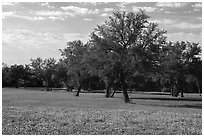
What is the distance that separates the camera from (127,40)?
42.4 meters

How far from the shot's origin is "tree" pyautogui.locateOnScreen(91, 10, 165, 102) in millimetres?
41094

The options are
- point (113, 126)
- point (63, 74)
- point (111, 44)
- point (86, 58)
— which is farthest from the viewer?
point (63, 74)

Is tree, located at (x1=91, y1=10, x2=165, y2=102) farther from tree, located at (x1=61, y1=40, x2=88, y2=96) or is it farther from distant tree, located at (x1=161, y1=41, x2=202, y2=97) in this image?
distant tree, located at (x1=161, y1=41, x2=202, y2=97)

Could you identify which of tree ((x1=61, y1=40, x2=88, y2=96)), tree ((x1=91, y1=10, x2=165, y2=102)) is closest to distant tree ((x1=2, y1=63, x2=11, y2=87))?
tree ((x1=61, y1=40, x2=88, y2=96))

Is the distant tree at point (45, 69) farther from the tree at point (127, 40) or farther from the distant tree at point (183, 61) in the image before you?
the tree at point (127, 40)

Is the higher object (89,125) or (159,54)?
(159,54)

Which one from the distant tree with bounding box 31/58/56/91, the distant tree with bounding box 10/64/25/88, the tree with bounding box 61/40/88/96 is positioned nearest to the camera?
the tree with bounding box 61/40/88/96

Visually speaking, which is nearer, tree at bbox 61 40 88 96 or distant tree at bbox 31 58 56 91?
tree at bbox 61 40 88 96

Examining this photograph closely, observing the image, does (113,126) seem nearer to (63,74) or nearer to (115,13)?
(115,13)

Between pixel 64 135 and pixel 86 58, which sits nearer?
pixel 64 135

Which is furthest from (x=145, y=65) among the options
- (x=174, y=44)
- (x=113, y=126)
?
(x=174, y=44)

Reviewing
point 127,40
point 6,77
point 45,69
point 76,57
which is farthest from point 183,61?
point 6,77

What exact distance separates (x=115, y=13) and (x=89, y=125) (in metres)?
27.7

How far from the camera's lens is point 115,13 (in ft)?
137
